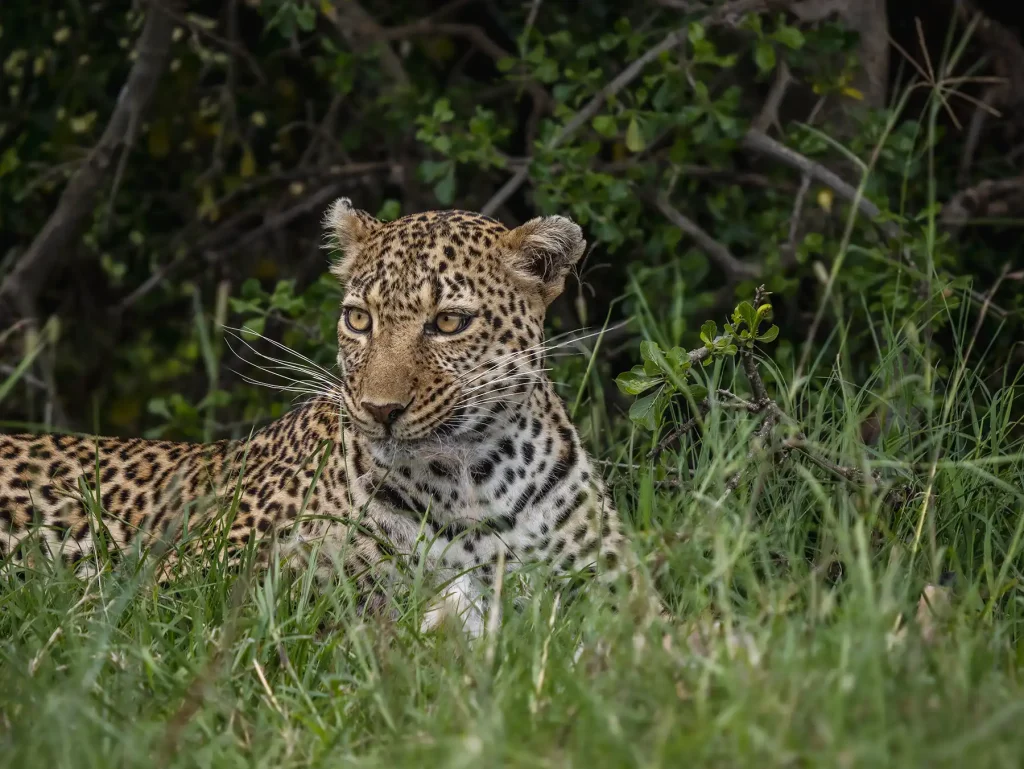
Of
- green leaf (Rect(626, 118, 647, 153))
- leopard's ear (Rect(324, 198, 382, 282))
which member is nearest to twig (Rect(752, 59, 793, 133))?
green leaf (Rect(626, 118, 647, 153))

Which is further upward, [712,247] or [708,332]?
[708,332]

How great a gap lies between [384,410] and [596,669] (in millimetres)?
1131

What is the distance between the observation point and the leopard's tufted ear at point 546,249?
4500 mm

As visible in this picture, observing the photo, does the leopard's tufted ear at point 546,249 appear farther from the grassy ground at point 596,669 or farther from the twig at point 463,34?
the twig at point 463,34

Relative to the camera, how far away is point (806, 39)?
19.0 feet

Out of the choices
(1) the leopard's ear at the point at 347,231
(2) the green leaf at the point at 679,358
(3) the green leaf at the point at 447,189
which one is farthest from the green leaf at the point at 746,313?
(3) the green leaf at the point at 447,189

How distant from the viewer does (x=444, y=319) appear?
171 inches

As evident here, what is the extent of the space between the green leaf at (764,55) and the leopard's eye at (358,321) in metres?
2.01

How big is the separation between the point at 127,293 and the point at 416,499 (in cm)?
434

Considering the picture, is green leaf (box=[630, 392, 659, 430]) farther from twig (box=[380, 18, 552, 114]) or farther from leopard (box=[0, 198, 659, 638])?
twig (box=[380, 18, 552, 114])

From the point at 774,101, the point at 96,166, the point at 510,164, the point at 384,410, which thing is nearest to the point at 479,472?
the point at 384,410

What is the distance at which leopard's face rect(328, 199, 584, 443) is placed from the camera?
13.6 feet

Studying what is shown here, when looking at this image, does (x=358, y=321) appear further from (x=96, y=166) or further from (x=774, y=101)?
(x=96, y=166)

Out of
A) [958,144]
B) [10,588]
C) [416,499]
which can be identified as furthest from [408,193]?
[10,588]
